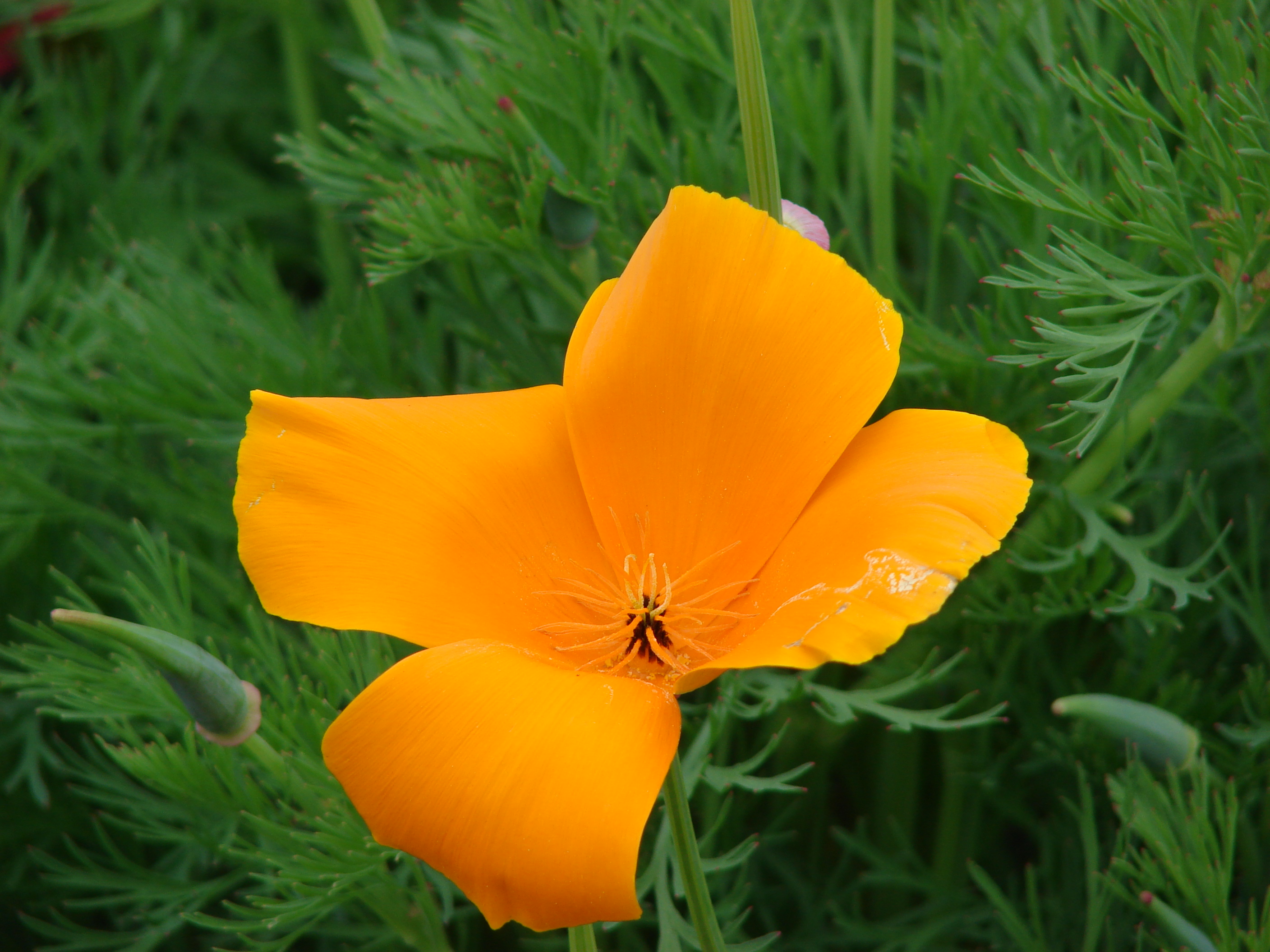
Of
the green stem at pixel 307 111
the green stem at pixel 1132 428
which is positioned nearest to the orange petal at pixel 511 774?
the green stem at pixel 1132 428

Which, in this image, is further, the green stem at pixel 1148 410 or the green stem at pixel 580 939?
the green stem at pixel 1148 410

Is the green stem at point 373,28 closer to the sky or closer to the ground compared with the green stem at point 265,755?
closer to the sky

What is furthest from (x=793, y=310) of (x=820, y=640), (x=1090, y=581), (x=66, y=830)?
(x=66, y=830)

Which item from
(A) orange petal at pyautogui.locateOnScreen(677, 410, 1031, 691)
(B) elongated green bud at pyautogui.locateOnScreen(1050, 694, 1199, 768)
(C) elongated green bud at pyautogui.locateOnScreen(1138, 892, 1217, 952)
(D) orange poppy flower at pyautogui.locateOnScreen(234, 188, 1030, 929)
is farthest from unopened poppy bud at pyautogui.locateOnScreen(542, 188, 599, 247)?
(C) elongated green bud at pyautogui.locateOnScreen(1138, 892, 1217, 952)

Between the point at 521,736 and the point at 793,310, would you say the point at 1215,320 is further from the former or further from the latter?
the point at 521,736

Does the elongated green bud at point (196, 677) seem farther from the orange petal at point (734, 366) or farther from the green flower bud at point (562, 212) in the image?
the green flower bud at point (562, 212)
